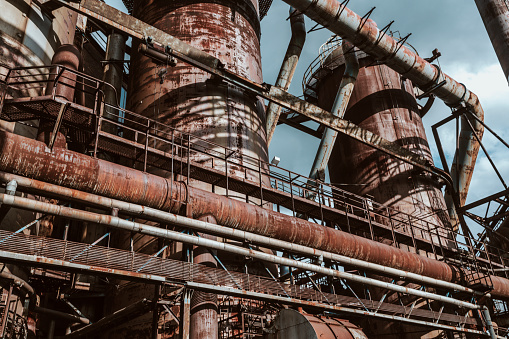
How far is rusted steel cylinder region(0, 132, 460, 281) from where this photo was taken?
8531mm

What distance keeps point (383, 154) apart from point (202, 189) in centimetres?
1323

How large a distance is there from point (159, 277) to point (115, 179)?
7.62 ft

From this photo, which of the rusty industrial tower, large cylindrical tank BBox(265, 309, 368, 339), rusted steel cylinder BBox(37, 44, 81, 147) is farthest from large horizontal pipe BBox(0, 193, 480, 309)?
rusted steel cylinder BBox(37, 44, 81, 147)

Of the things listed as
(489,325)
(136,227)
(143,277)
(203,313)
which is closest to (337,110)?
(489,325)

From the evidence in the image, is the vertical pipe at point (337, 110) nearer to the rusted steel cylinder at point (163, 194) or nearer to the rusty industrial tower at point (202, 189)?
the rusty industrial tower at point (202, 189)

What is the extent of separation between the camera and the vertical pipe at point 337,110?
2090cm

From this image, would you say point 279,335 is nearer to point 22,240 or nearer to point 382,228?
point 22,240

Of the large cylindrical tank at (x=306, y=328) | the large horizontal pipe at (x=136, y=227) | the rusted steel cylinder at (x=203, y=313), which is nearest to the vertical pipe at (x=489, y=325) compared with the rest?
the large horizontal pipe at (x=136, y=227)

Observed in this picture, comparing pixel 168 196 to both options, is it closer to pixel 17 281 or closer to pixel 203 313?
pixel 203 313

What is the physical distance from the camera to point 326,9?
18203 mm

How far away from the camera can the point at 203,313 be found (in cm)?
952

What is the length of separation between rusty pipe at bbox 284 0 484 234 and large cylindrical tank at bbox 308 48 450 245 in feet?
7.04

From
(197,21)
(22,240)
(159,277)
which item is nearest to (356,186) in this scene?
(197,21)

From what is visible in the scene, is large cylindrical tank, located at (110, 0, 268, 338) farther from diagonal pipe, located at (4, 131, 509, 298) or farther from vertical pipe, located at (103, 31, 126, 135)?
diagonal pipe, located at (4, 131, 509, 298)
